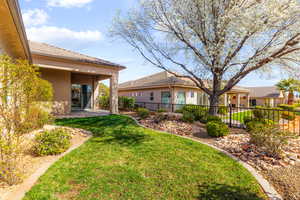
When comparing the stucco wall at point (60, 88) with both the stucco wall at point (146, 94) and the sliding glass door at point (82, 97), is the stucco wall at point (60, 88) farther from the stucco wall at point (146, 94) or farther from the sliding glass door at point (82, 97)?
the stucco wall at point (146, 94)

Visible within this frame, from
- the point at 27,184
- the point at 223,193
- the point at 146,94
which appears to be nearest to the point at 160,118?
the point at 223,193

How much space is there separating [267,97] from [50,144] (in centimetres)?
3695

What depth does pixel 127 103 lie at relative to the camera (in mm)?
15445

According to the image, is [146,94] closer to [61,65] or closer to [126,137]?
[61,65]

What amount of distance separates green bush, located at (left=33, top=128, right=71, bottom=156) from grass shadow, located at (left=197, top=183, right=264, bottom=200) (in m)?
4.00

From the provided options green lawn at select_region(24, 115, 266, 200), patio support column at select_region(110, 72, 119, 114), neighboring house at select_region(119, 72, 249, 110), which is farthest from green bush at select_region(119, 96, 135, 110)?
green lawn at select_region(24, 115, 266, 200)

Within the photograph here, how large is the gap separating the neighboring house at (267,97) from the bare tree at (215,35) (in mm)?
25463

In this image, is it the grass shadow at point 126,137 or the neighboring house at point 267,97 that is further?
the neighboring house at point 267,97

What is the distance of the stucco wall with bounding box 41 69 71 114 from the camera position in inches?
403

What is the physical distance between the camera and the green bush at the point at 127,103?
50.3ft

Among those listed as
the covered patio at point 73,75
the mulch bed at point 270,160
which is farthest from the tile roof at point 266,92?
the covered patio at point 73,75

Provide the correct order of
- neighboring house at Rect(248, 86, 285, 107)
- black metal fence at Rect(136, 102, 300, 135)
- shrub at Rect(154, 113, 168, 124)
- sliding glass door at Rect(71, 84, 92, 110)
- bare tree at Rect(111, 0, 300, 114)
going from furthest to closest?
neighboring house at Rect(248, 86, 285, 107) → sliding glass door at Rect(71, 84, 92, 110) → shrub at Rect(154, 113, 168, 124) → black metal fence at Rect(136, 102, 300, 135) → bare tree at Rect(111, 0, 300, 114)

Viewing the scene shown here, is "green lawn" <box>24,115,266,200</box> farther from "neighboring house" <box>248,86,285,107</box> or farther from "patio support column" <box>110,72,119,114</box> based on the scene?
"neighboring house" <box>248,86,285,107</box>

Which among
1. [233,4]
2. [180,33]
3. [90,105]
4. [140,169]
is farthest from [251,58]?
[90,105]
